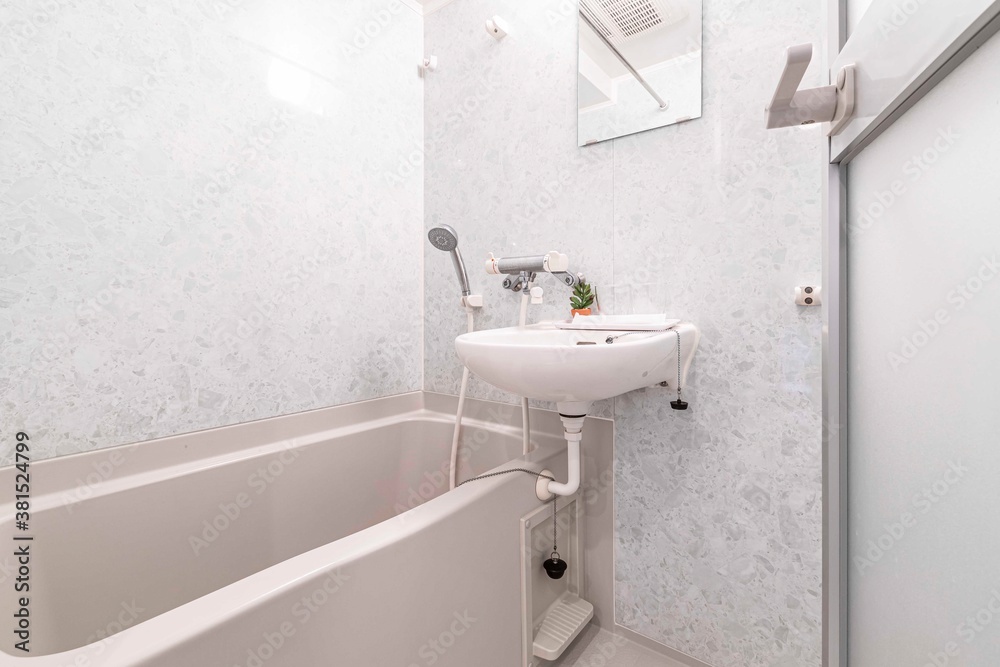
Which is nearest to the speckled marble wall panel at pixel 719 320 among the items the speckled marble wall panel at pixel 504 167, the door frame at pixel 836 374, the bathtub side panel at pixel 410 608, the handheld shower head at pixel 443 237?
the speckled marble wall panel at pixel 504 167

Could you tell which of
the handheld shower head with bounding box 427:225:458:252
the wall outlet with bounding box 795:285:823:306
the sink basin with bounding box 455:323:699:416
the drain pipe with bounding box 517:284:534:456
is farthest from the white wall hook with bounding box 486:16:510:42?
the wall outlet with bounding box 795:285:823:306

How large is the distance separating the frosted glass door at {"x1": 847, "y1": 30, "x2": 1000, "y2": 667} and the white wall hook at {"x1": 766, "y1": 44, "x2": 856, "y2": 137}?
1.7 inches

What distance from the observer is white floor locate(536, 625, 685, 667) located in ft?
3.66

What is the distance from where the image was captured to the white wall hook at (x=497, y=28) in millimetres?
1355

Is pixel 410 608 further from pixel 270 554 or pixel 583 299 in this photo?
pixel 583 299

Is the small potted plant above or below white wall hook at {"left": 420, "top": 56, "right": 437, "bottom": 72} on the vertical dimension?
below

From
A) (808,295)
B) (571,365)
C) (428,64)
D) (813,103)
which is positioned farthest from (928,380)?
(428,64)

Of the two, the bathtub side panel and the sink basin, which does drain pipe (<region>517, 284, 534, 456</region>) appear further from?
the sink basin

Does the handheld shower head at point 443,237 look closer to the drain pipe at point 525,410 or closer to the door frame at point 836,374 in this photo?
the drain pipe at point 525,410

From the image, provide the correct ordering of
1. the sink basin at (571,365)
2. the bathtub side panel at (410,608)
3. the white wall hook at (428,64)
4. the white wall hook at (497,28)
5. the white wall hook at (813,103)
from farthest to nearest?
the white wall hook at (428,64), the white wall hook at (497,28), the sink basin at (571,365), the bathtub side panel at (410,608), the white wall hook at (813,103)

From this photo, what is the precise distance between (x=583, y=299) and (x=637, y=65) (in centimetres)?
65

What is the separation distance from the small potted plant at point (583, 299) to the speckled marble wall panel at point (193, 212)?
2.25ft

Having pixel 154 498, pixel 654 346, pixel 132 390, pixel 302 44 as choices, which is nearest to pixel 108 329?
pixel 132 390

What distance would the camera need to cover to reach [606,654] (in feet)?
3.77
